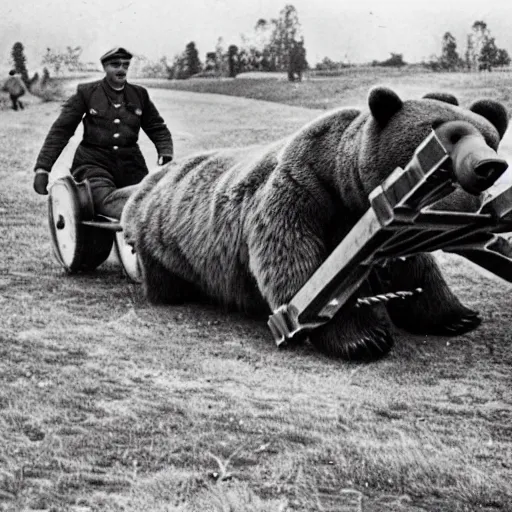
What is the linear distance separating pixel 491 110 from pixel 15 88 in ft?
16.1

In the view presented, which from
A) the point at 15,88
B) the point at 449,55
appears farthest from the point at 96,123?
the point at 449,55

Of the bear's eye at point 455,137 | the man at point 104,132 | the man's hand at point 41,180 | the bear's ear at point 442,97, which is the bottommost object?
the man's hand at point 41,180

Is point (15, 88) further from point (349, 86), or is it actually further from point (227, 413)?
point (227, 413)

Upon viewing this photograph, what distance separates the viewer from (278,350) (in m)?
4.00

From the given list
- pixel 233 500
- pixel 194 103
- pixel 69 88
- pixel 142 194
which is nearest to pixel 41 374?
pixel 233 500

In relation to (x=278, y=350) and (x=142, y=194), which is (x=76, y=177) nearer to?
(x=142, y=194)

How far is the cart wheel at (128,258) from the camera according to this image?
5.45 metres

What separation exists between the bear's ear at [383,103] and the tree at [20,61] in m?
4.49

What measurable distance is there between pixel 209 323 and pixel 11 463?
1982 millimetres

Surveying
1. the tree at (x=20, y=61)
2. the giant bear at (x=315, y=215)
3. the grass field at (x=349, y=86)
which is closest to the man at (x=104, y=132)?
the giant bear at (x=315, y=215)

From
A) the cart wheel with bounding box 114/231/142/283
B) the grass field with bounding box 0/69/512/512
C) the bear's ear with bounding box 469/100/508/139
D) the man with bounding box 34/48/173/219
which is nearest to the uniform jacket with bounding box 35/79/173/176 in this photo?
the man with bounding box 34/48/173/219

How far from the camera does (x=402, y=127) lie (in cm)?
362

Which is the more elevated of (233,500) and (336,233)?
(336,233)

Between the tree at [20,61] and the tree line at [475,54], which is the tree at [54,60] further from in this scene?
the tree line at [475,54]
